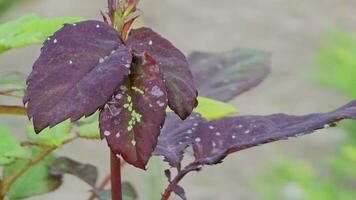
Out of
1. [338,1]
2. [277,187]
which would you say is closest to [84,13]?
[338,1]

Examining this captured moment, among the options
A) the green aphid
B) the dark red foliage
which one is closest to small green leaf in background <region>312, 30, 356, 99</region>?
the dark red foliage

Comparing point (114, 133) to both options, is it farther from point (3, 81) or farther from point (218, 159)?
point (3, 81)

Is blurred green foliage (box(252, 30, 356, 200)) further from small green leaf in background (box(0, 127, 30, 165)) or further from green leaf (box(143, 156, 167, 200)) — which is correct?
small green leaf in background (box(0, 127, 30, 165))

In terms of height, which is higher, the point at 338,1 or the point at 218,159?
the point at 218,159

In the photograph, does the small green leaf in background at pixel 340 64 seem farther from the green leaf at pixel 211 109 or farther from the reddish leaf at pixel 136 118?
the reddish leaf at pixel 136 118

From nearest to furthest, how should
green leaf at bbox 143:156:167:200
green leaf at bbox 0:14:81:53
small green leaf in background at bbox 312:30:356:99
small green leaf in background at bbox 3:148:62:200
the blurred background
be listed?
green leaf at bbox 0:14:81:53, small green leaf in background at bbox 3:148:62:200, green leaf at bbox 143:156:167:200, small green leaf in background at bbox 312:30:356:99, the blurred background

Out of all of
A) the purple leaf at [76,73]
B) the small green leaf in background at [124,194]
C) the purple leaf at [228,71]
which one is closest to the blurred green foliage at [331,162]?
the purple leaf at [228,71]

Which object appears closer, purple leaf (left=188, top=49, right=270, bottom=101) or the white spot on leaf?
the white spot on leaf
